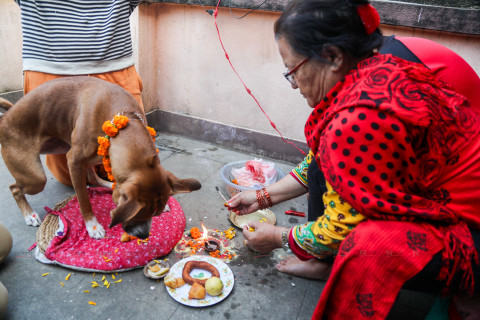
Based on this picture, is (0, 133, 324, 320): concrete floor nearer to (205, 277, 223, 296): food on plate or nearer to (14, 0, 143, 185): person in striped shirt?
(205, 277, 223, 296): food on plate

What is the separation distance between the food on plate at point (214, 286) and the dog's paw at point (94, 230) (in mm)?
1142

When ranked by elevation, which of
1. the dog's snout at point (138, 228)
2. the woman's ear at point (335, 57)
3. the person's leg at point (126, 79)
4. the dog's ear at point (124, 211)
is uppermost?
the woman's ear at point (335, 57)

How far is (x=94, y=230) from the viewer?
9.04ft

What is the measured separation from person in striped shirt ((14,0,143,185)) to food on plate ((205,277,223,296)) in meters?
2.40

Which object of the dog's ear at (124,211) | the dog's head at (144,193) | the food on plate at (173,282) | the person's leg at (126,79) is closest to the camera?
the dog's ear at (124,211)

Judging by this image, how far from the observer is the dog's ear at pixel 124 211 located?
1887mm

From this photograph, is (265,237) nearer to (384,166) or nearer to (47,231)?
(384,166)

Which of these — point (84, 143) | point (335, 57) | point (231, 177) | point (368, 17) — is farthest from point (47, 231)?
point (368, 17)

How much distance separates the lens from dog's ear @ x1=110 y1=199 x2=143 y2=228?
189 cm

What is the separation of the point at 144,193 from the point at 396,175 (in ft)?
5.11

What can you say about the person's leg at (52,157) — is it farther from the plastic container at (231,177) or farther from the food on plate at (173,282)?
the food on plate at (173,282)

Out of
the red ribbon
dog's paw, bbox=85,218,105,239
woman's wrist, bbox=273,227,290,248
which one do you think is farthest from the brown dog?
the red ribbon

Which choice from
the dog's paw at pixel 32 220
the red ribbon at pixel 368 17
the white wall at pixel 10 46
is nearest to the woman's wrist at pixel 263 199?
the red ribbon at pixel 368 17

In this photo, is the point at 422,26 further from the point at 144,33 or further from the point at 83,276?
the point at 83,276
